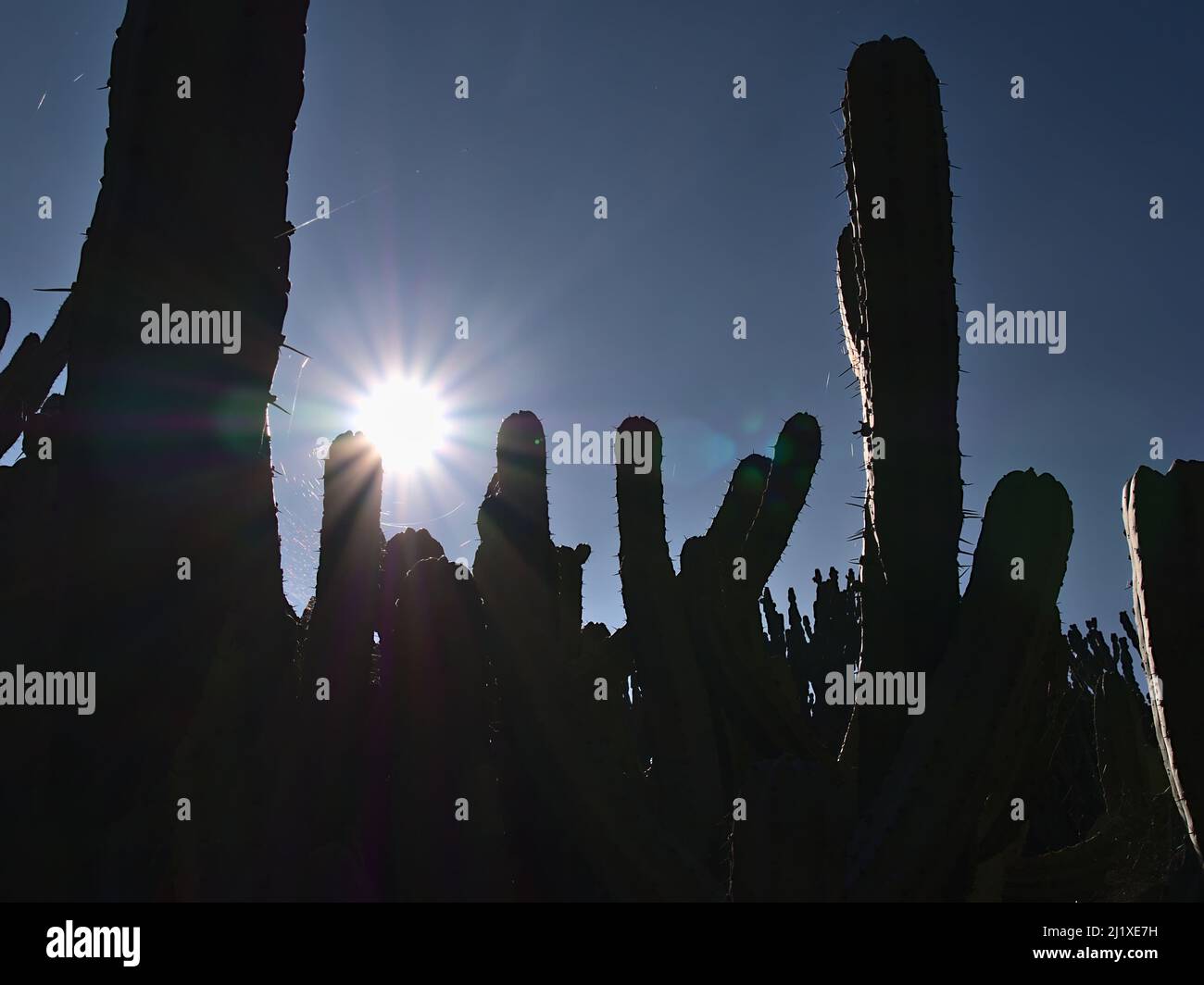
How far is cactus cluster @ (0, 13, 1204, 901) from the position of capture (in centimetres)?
336

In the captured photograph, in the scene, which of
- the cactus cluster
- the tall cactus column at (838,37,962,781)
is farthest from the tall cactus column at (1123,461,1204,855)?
the tall cactus column at (838,37,962,781)

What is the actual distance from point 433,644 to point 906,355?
92.3 inches

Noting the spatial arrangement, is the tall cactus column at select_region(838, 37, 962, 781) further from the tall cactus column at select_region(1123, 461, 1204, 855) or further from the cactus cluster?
the tall cactus column at select_region(1123, 461, 1204, 855)

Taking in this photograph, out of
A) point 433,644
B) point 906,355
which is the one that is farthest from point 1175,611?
point 433,644

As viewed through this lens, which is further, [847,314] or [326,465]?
[847,314]

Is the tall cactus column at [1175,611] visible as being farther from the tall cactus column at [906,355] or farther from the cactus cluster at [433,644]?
the tall cactus column at [906,355]

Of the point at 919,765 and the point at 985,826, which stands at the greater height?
the point at 919,765

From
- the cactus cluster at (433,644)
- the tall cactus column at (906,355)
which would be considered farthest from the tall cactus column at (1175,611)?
the tall cactus column at (906,355)

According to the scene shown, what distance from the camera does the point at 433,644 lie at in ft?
12.6

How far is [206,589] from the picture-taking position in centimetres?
356

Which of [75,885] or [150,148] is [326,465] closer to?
[150,148]

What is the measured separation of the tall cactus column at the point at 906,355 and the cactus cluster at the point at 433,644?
12 mm
